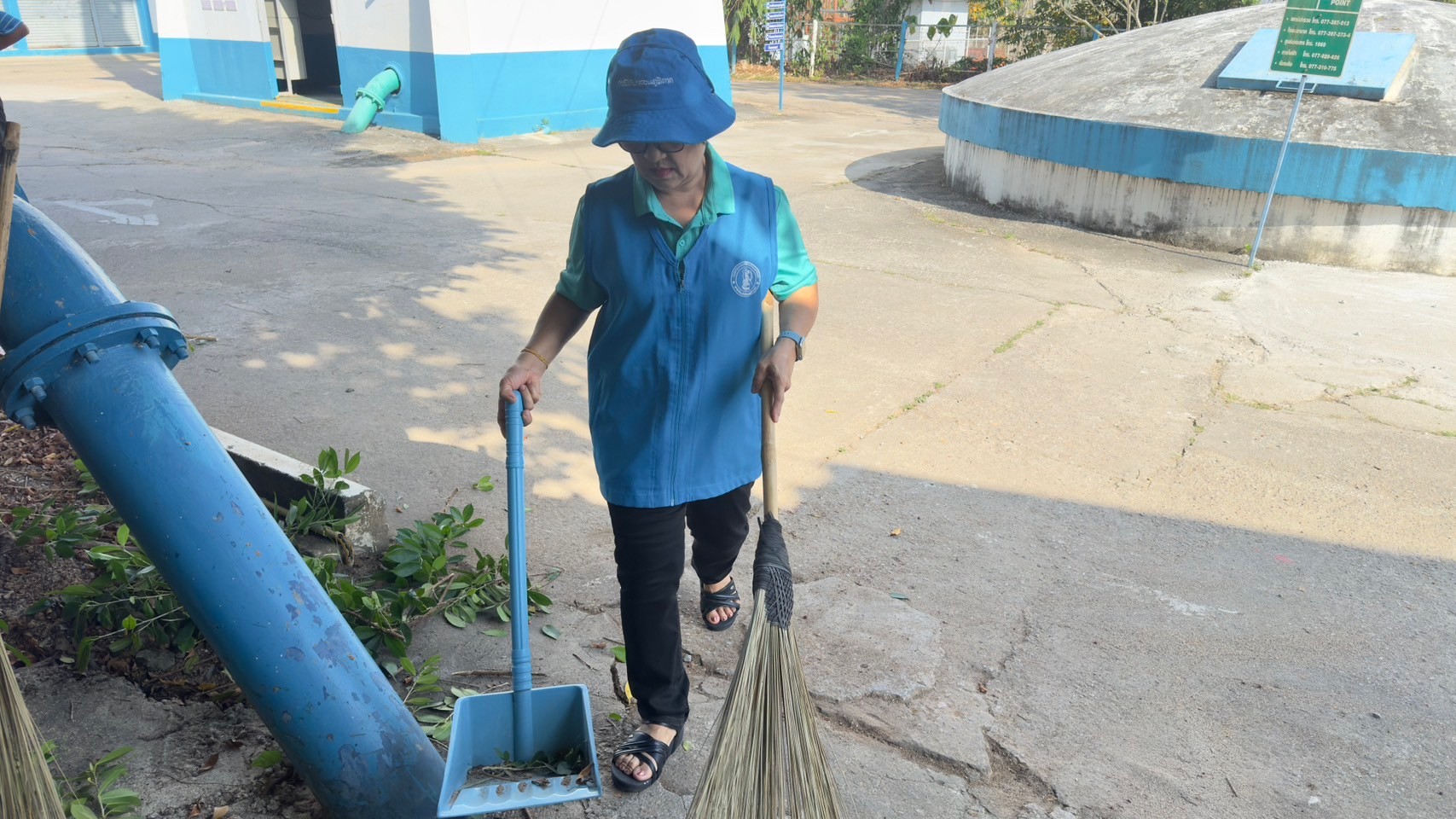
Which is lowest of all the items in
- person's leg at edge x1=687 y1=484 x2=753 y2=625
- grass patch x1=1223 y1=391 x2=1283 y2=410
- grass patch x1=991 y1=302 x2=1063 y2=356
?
grass patch x1=1223 y1=391 x2=1283 y2=410

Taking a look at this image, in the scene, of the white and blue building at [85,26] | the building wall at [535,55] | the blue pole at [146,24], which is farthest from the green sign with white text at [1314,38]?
the blue pole at [146,24]

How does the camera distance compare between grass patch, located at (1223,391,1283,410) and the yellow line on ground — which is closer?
grass patch, located at (1223,391,1283,410)

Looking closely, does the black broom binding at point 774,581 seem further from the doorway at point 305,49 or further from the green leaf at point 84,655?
the doorway at point 305,49

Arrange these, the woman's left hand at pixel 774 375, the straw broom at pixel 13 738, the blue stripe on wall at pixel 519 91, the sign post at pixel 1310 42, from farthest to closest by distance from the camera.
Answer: the blue stripe on wall at pixel 519 91 < the sign post at pixel 1310 42 < the woman's left hand at pixel 774 375 < the straw broom at pixel 13 738

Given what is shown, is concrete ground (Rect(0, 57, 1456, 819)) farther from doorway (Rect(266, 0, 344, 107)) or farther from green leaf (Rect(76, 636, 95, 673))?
doorway (Rect(266, 0, 344, 107))

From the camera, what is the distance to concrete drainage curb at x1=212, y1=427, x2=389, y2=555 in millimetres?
3486

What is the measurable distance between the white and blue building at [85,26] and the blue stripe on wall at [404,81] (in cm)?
1618

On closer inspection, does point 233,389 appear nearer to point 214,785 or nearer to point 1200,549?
point 214,785

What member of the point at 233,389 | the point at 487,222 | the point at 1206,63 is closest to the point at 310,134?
the point at 487,222

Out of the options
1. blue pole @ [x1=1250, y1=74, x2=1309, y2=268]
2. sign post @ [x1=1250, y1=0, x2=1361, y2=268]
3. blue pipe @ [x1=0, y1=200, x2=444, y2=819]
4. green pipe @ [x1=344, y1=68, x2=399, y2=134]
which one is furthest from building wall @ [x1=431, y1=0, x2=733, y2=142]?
blue pipe @ [x1=0, y1=200, x2=444, y2=819]

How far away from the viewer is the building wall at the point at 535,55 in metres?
13.5

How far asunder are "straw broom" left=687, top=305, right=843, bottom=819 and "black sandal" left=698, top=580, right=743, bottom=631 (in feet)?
3.19

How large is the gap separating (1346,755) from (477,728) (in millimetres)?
2323

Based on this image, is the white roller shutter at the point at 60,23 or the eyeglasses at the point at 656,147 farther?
the white roller shutter at the point at 60,23
